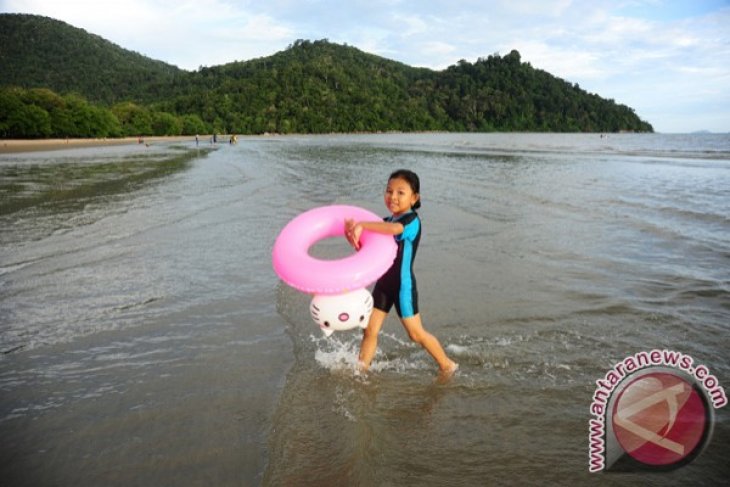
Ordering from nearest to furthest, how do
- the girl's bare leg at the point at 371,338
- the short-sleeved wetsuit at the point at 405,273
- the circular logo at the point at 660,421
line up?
1. the circular logo at the point at 660,421
2. the short-sleeved wetsuit at the point at 405,273
3. the girl's bare leg at the point at 371,338

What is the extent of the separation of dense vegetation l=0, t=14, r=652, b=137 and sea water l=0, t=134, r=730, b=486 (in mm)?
86751

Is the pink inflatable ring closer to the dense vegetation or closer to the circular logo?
the circular logo

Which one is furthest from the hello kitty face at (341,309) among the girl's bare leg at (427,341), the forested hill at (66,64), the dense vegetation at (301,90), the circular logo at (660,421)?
the forested hill at (66,64)

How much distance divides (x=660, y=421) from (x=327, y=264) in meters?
2.38

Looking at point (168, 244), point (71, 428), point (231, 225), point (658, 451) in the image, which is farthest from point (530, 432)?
point (231, 225)

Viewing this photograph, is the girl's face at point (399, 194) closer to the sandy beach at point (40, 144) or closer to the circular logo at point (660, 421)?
the circular logo at point (660, 421)

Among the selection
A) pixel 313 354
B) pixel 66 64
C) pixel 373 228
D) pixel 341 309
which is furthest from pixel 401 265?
pixel 66 64

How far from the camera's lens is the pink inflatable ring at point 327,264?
3.02m

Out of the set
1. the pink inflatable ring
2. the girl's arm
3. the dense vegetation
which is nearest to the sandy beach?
the dense vegetation

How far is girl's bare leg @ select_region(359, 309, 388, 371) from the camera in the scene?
3.43m

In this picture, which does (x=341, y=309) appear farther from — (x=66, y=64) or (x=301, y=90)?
(x=66, y=64)

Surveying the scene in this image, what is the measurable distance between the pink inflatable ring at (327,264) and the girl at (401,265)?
111 millimetres

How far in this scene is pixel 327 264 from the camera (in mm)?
3109

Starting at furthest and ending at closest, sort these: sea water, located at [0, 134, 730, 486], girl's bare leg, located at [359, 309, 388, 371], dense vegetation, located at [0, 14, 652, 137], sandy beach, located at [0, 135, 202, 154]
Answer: dense vegetation, located at [0, 14, 652, 137] < sandy beach, located at [0, 135, 202, 154] < girl's bare leg, located at [359, 309, 388, 371] < sea water, located at [0, 134, 730, 486]
